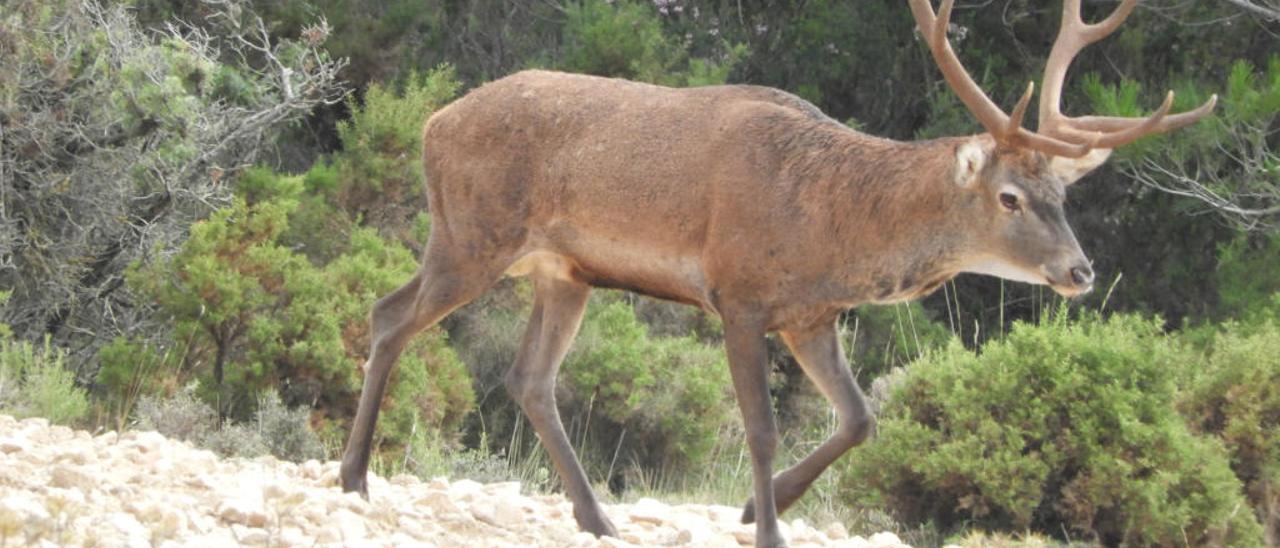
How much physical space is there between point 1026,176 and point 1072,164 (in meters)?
0.25

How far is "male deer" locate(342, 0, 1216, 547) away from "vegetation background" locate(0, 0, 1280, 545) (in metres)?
1.79

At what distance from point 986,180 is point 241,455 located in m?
4.74

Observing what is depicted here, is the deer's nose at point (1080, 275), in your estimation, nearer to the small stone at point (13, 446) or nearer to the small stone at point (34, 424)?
the small stone at point (13, 446)

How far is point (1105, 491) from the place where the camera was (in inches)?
379

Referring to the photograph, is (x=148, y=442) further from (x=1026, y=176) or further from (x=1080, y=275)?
(x=1080, y=275)

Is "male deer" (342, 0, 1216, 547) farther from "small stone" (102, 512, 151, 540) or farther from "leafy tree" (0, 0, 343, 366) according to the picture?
"leafy tree" (0, 0, 343, 366)

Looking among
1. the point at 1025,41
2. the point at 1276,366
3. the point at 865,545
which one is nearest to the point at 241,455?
the point at 865,545

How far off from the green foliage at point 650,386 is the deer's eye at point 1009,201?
5.77m

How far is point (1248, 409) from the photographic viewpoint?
1043cm

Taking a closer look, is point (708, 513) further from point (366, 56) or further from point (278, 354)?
point (366, 56)

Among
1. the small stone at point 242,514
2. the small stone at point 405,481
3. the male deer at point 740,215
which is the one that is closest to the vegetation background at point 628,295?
the small stone at point 405,481

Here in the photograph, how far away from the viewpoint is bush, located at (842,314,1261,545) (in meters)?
9.61

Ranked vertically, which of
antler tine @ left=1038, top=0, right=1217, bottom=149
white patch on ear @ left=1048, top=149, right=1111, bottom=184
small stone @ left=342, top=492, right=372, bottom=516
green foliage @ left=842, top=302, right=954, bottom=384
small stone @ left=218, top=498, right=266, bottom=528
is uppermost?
antler tine @ left=1038, top=0, right=1217, bottom=149

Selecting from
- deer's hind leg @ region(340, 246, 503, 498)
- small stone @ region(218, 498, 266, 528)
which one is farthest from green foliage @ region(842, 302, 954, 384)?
small stone @ region(218, 498, 266, 528)
